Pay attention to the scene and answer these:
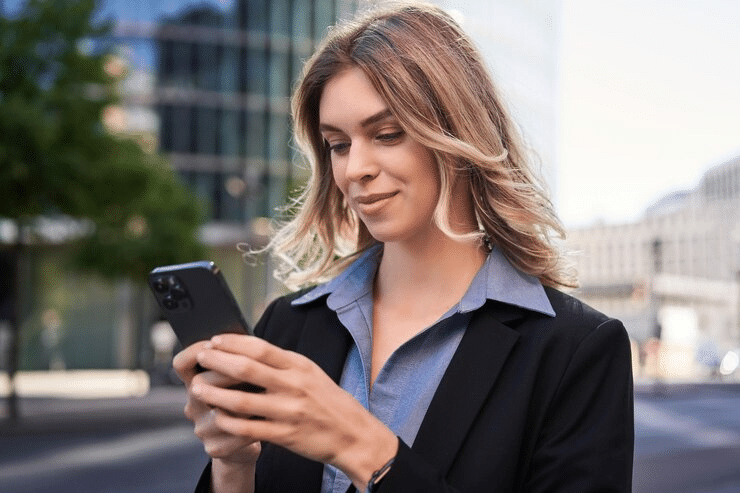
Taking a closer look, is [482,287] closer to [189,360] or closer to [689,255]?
[189,360]

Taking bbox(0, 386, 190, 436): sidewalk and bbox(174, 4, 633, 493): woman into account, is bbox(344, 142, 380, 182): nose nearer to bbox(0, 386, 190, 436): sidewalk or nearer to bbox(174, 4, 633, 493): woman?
bbox(174, 4, 633, 493): woman

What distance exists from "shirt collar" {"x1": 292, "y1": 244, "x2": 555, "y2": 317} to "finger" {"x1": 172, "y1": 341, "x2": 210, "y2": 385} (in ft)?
1.95

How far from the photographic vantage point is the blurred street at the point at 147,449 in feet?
35.7

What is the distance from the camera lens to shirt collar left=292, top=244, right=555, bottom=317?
83.0 inches

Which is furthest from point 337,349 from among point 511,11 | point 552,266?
point 511,11

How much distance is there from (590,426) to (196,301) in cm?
78

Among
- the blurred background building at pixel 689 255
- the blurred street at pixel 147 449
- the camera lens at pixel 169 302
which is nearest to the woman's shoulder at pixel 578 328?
the camera lens at pixel 169 302

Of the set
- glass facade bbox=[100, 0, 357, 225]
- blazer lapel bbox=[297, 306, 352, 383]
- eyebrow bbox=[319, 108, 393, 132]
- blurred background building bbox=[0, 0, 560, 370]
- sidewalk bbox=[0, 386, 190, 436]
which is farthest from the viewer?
glass facade bbox=[100, 0, 357, 225]

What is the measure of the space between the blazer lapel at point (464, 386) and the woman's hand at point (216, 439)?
1.12ft

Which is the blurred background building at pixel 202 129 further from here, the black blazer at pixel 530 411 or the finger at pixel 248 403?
the finger at pixel 248 403

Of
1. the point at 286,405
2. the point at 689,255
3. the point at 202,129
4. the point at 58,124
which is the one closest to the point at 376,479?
the point at 286,405

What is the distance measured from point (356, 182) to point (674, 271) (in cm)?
11779

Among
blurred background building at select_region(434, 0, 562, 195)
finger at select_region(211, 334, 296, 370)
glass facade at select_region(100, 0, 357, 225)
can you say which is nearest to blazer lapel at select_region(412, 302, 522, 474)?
finger at select_region(211, 334, 296, 370)

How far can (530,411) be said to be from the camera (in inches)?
78.6
